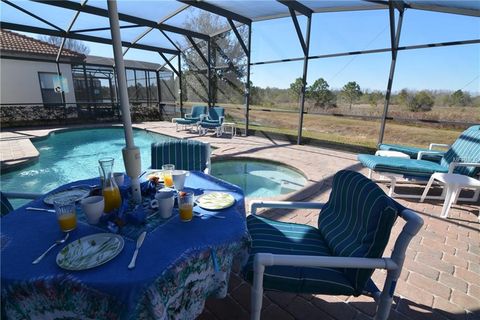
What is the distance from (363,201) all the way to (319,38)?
5576 mm

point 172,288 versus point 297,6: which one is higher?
point 297,6

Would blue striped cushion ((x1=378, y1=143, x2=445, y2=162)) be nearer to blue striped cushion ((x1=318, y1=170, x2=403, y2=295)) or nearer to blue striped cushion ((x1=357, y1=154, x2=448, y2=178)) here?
blue striped cushion ((x1=357, y1=154, x2=448, y2=178))

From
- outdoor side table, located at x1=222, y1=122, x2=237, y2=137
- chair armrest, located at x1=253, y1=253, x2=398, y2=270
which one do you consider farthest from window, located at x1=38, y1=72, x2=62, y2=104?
chair armrest, located at x1=253, y1=253, x2=398, y2=270

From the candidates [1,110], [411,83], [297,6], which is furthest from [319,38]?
[1,110]

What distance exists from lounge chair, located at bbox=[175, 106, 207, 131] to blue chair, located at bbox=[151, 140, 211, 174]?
5.87 meters

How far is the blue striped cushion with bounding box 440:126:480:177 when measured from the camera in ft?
10.1

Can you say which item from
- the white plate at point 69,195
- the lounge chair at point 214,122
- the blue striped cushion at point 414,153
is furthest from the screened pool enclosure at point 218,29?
the blue striped cushion at point 414,153

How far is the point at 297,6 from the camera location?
5188 millimetres

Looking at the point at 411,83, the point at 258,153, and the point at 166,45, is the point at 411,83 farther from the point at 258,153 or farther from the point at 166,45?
the point at 166,45

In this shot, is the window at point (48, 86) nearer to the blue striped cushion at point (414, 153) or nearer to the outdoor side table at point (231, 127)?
the outdoor side table at point (231, 127)

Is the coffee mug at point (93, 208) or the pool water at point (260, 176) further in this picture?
the pool water at point (260, 176)

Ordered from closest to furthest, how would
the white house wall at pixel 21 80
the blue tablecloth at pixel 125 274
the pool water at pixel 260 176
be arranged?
the blue tablecloth at pixel 125 274 < the pool water at pixel 260 176 < the white house wall at pixel 21 80

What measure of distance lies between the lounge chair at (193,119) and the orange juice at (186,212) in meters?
7.32

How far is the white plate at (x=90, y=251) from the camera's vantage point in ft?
2.81
